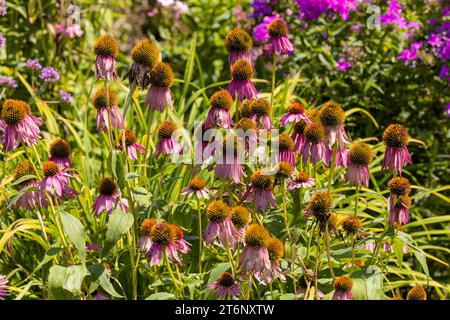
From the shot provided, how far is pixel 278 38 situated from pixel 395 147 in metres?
0.56

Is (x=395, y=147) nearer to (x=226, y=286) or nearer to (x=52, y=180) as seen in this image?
(x=226, y=286)

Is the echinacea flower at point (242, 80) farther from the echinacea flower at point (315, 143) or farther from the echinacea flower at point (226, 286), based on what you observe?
the echinacea flower at point (226, 286)

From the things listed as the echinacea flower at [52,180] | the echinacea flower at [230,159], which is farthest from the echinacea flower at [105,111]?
the echinacea flower at [230,159]

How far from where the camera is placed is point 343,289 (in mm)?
1864

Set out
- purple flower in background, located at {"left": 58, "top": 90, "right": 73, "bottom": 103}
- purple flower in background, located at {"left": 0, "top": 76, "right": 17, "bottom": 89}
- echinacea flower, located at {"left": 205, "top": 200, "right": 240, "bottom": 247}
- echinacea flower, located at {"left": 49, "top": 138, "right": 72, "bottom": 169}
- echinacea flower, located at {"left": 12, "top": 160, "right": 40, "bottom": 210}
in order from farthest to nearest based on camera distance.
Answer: purple flower in background, located at {"left": 58, "top": 90, "right": 73, "bottom": 103} → purple flower in background, located at {"left": 0, "top": 76, "right": 17, "bottom": 89} → echinacea flower, located at {"left": 49, "top": 138, "right": 72, "bottom": 169} → echinacea flower, located at {"left": 12, "top": 160, "right": 40, "bottom": 210} → echinacea flower, located at {"left": 205, "top": 200, "right": 240, "bottom": 247}

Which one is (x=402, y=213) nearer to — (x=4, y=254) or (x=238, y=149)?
(x=238, y=149)

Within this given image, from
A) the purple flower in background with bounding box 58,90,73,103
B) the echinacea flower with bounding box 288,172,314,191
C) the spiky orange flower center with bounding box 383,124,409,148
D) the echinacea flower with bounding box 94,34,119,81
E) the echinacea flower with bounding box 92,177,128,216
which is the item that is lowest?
the purple flower in background with bounding box 58,90,73,103

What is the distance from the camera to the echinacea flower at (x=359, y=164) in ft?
6.66

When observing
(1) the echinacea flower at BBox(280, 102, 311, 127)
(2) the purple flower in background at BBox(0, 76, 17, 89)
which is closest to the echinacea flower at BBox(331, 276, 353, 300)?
(1) the echinacea flower at BBox(280, 102, 311, 127)

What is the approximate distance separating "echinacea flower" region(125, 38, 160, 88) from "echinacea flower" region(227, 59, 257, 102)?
275 mm

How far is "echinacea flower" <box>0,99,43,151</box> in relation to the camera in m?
2.08

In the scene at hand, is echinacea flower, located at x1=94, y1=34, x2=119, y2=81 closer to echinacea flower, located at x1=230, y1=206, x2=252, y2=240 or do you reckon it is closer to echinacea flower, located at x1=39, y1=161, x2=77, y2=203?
echinacea flower, located at x1=39, y1=161, x2=77, y2=203

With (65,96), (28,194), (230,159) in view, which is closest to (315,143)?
(230,159)

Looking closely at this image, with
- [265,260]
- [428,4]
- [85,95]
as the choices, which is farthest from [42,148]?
[428,4]
